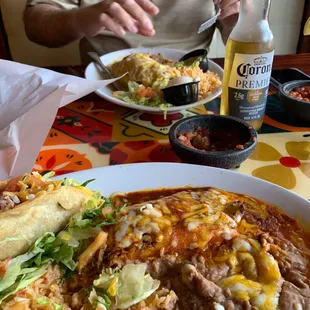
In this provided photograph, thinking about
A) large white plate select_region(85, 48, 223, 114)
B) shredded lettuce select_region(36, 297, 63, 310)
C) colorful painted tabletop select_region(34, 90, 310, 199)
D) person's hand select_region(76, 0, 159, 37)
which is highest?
person's hand select_region(76, 0, 159, 37)

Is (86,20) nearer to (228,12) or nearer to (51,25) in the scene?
(51,25)

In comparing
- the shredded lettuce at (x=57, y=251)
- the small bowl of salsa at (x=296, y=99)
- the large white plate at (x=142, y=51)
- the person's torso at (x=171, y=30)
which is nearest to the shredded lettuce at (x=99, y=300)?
the shredded lettuce at (x=57, y=251)

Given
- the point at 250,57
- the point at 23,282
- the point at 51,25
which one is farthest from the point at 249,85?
the point at 51,25

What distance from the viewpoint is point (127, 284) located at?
84 cm

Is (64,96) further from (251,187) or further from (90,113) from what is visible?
(251,187)

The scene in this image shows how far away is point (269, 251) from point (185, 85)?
0.87 meters

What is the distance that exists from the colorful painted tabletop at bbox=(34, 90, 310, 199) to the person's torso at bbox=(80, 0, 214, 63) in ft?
2.52

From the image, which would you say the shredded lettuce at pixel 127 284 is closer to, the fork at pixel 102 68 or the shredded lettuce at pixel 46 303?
the shredded lettuce at pixel 46 303

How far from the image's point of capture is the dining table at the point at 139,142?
1.39 meters

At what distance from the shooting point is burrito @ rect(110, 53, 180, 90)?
1.82m

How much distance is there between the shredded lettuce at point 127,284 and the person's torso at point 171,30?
1821 millimetres

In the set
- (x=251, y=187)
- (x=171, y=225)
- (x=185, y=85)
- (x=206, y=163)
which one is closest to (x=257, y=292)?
(x=171, y=225)

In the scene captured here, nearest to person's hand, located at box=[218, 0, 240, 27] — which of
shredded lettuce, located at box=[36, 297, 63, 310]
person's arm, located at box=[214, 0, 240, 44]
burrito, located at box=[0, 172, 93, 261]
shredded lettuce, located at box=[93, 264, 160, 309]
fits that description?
person's arm, located at box=[214, 0, 240, 44]

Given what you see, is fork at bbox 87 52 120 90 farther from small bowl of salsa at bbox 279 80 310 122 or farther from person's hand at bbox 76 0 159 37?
small bowl of salsa at bbox 279 80 310 122
